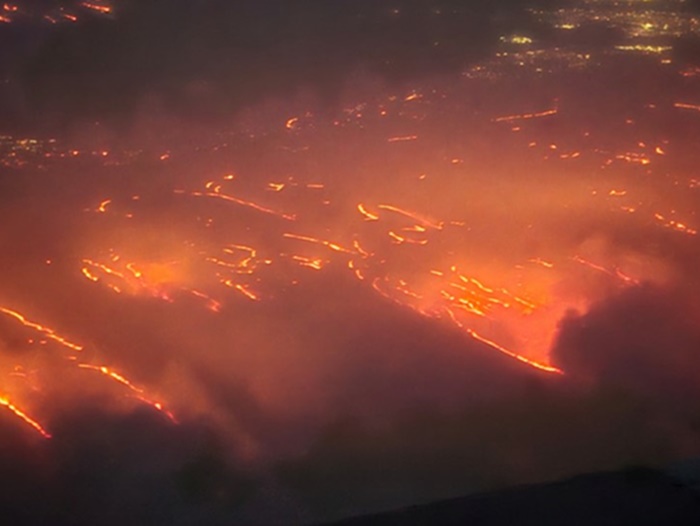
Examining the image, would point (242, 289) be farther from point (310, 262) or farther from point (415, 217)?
point (415, 217)

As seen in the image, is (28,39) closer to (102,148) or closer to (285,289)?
(102,148)

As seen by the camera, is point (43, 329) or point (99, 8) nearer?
point (43, 329)

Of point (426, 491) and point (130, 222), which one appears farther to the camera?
point (130, 222)

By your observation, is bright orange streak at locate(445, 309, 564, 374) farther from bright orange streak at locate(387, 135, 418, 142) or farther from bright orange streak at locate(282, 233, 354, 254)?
bright orange streak at locate(387, 135, 418, 142)

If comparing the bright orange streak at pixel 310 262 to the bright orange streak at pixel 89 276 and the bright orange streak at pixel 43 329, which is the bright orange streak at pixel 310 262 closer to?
the bright orange streak at pixel 89 276

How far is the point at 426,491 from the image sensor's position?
19.3ft

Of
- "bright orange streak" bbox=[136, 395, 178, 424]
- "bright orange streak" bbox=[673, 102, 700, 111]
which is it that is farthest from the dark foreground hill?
"bright orange streak" bbox=[673, 102, 700, 111]

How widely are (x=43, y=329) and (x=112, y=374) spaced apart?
27.9 inches

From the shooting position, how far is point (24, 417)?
6.46m

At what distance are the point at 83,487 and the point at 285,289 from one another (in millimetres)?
2067

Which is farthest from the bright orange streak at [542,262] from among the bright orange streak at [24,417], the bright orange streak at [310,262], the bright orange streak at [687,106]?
the bright orange streak at [24,417]

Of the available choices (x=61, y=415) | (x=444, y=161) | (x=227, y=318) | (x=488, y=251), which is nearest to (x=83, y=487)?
(x=61, y=415)

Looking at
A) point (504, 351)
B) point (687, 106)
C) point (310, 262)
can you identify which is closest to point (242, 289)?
point (310, 262)

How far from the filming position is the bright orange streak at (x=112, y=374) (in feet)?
21.8
